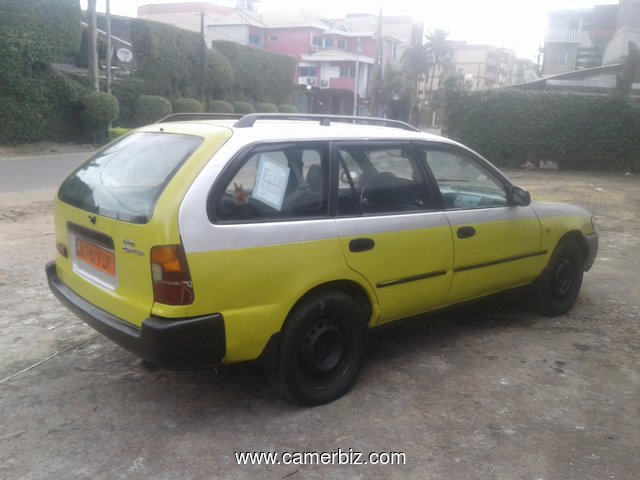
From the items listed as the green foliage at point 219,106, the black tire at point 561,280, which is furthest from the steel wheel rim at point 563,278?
the green foliage at point 219,106

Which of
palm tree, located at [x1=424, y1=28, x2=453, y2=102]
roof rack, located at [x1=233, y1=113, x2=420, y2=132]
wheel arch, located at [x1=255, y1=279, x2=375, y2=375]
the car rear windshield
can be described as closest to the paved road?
the car rear windshield

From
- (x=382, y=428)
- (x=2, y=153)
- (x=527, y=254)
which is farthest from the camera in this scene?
(x=2, y=153)

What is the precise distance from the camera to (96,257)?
11.3 ft

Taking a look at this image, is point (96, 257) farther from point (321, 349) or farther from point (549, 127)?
point (549, 127)

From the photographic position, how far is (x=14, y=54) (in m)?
22.2

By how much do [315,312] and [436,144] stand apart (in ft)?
5.23

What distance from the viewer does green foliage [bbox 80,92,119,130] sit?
2481 cm

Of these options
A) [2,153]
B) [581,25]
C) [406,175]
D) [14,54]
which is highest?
[581,25]

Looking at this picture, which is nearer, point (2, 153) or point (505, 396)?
point (505, 396)

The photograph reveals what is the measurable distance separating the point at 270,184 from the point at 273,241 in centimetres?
36

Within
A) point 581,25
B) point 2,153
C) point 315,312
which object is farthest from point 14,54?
point 581,25

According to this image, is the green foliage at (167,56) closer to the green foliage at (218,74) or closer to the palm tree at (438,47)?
the green foliage at (218,74)

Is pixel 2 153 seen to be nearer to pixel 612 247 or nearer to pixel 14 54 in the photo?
pixel 14 54

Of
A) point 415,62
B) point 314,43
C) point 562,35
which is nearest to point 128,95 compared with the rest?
point 314,43
